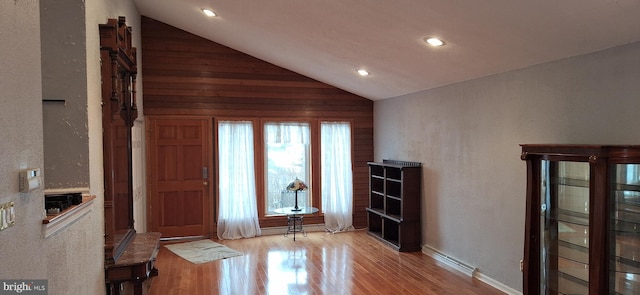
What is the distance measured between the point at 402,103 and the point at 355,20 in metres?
2.63

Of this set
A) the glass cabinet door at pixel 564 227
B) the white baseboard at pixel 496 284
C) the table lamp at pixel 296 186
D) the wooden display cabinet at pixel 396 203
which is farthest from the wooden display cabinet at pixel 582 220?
the table lamp at pixel 296 186

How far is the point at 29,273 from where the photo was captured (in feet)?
5.61

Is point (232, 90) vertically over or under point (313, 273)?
over

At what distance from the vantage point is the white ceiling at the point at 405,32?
276 centimetres

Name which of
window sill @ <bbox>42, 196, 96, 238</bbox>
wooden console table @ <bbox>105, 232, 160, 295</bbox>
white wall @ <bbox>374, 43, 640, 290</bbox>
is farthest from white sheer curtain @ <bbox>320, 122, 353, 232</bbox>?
window sill @ <bbox>42, 196, 96, 238</bbox>

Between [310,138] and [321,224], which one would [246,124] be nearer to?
[310,138]

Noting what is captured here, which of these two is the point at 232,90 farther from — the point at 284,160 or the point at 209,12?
the point at 209,12

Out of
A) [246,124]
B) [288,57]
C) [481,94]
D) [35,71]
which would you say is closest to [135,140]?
[246,124]

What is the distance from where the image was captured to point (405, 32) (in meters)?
3.66

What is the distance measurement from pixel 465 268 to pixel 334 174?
288 cm

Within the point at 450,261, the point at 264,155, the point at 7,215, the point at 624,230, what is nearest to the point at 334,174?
the point at 264,155

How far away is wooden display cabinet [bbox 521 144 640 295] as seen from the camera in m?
2.63

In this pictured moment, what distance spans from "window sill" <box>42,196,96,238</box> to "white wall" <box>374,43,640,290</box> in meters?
3.61

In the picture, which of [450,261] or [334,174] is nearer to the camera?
[450,261]
